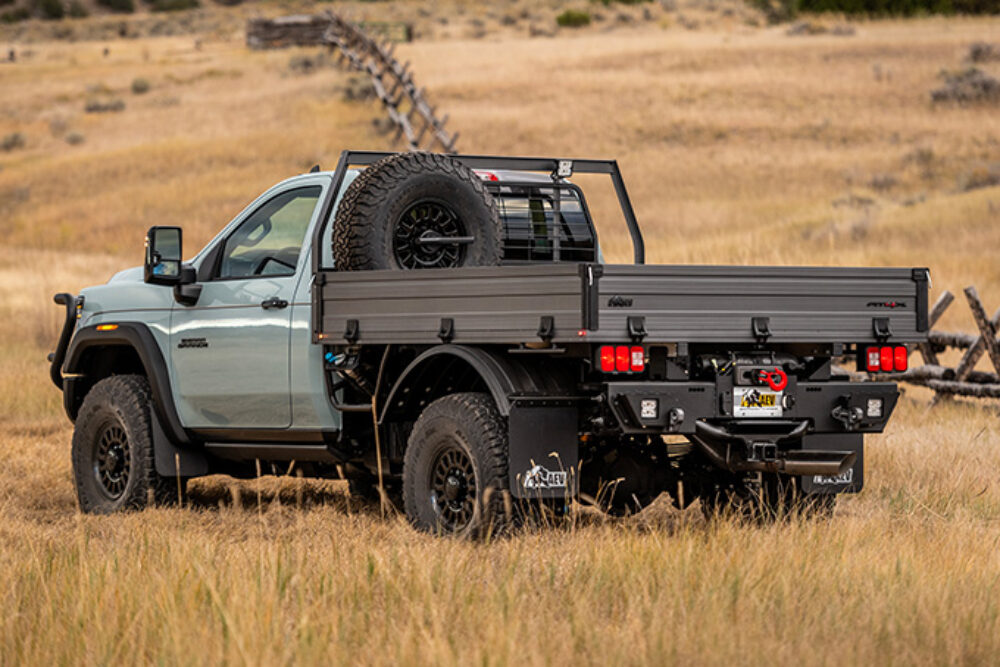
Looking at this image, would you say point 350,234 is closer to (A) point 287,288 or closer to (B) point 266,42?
(A) point 287,288

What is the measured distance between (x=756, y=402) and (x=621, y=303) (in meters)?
0.95

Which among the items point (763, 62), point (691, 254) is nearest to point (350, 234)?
point (691, 254)

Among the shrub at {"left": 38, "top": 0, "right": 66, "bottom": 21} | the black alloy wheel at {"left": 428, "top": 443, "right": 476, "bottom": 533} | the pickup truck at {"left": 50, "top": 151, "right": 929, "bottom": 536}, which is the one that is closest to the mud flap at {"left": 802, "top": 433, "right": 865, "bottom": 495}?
the pickup truck at {"left": 50, "top": 151, "right": 929, "bottom": 536}

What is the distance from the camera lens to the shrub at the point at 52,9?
359 ft

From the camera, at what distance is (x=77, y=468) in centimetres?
1024

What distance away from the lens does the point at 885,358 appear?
8047 millimetres

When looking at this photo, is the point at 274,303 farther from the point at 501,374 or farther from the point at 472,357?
the point at 501,374

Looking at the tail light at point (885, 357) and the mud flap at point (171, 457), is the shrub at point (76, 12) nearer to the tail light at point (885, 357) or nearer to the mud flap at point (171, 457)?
the mud flap at point (171, 457)

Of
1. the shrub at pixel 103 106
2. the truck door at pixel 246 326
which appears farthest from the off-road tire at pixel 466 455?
the shrub at pixel 103 106

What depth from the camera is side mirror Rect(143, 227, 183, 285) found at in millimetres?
9391

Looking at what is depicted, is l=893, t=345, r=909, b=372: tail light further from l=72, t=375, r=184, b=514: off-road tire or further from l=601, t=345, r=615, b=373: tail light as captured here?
l=72, t=375, r=184, b=514: off-road tire

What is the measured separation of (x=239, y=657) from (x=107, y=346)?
5768 millimetres

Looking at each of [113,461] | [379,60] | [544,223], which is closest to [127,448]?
[113,461]

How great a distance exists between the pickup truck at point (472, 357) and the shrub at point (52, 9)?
105m
